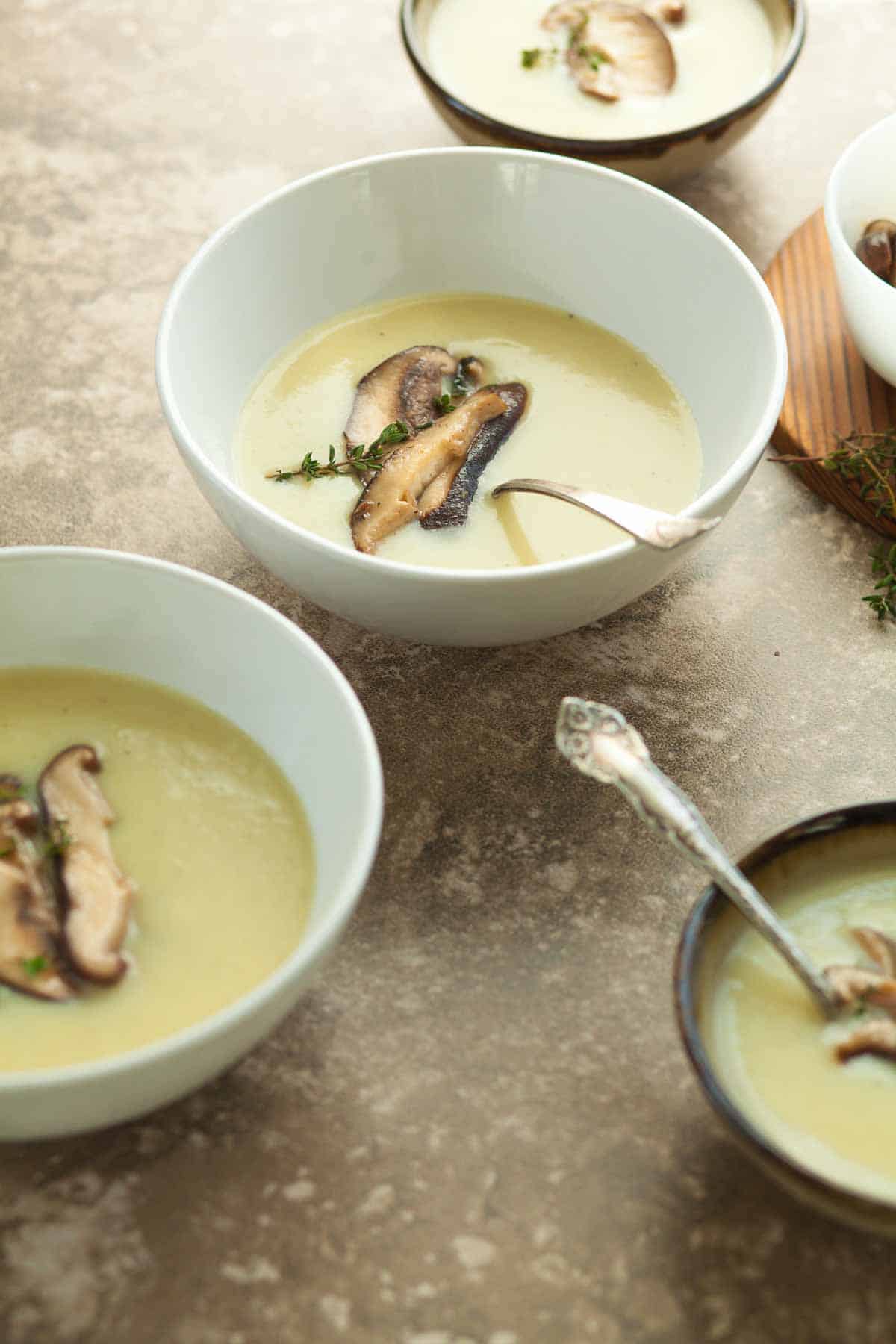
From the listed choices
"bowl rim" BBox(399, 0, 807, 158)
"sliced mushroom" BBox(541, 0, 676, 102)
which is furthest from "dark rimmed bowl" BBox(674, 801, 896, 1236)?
"sliced mushroom" BBox(541, 0, 676, 102)

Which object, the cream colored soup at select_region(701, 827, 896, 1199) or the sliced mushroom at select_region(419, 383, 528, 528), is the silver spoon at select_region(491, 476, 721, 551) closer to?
the sliced mushroom at select_region(419, 383, 528, 528)

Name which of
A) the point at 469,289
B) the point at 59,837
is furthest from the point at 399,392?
the point at 59,837

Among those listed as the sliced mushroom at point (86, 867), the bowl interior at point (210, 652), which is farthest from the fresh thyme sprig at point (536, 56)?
the sliced mushroom at point (86, 867)

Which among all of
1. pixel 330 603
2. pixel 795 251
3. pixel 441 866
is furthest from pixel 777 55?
pixel 441 866

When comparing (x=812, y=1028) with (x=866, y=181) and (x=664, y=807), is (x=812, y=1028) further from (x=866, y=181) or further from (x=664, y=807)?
(x=866, y=181)

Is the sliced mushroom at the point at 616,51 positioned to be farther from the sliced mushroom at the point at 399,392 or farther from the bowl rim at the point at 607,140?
the sliced mushroom at the point at 399,392
